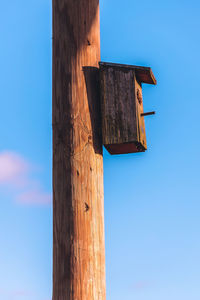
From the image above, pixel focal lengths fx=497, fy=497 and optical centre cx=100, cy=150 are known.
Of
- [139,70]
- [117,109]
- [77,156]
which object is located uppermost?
[139,70]

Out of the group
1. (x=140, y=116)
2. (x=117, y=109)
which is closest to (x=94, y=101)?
(x=117, y=109)

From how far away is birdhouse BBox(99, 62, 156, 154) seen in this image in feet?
11.1

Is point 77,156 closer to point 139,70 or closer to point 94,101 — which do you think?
point 94,101

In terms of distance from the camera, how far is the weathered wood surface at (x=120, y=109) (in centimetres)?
338

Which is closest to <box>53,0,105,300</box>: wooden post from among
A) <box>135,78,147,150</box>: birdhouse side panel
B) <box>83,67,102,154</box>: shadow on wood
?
<box>83,67,102,154</box>: shadow on wood

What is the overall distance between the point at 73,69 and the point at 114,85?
1.12 ft

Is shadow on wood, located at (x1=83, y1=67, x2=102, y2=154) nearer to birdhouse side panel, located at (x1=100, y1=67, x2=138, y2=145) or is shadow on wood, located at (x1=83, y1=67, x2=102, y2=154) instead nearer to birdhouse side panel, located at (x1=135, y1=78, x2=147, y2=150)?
birdhouse side panel, located at (x1=100, y1=67, x2=138, y2=145)

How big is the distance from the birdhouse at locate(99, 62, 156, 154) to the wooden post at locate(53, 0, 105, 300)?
0.06 meters

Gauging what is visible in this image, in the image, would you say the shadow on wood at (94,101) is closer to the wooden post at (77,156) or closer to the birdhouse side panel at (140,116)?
A: the wooden post at (77,156)

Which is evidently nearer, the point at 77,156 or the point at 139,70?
the point at 77,156

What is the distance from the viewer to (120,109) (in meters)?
3.44

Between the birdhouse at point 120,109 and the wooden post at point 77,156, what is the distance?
6 cm

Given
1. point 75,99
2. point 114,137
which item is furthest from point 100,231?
point 75,99

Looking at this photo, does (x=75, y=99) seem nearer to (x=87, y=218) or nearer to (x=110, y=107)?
(x=110, y=107)
